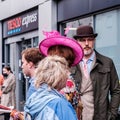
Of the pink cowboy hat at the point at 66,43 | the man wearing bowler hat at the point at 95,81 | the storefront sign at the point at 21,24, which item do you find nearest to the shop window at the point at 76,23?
the storefront sign at the point at 21,24

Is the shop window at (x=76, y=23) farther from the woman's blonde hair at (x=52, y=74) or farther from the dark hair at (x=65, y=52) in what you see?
the woman's blonde hair at (x=52, y=74)

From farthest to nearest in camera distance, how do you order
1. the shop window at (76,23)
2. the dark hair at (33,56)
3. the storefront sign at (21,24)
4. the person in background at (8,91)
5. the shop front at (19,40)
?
the shop front at (19,40) → the storefront sign at (21,24) → the person in background at (8,91) → the shop window at (76,23) → the dark hair at (33,56)

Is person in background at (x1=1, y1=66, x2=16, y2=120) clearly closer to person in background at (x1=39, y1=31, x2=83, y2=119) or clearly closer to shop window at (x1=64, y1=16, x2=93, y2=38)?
shop window at (x1=64, y1=16, x2=93, y2=38)

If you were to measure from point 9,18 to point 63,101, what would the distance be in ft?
44.3

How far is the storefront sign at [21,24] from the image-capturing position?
1373 centimetres

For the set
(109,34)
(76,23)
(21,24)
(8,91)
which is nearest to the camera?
(109,34)

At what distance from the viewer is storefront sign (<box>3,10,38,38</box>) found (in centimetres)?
1373

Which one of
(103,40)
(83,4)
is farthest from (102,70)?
A: (83,4)

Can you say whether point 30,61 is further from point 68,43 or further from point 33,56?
point 68,43

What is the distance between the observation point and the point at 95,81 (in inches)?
196

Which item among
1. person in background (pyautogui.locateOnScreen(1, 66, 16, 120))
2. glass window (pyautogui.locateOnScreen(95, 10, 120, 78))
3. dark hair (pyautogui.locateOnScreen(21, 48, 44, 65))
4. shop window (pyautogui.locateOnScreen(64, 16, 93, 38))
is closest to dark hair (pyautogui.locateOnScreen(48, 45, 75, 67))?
dark hair (pyautogui.locateOnScreen(21, 48, 44, 65))

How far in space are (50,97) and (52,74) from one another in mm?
165

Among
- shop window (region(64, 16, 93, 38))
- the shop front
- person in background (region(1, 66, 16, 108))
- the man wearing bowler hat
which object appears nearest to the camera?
the man wearing bowler hat

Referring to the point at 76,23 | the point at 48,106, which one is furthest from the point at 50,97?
the point at 76,23
